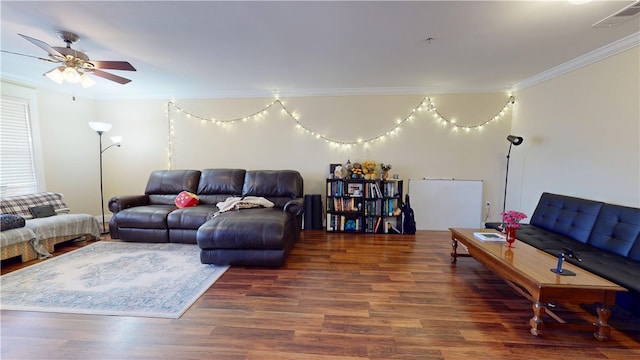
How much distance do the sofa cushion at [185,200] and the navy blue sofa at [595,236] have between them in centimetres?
446

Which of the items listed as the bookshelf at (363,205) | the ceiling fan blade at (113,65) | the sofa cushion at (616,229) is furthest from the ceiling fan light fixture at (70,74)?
the sofa cushion at (616,229)

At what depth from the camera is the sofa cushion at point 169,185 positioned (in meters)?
4.39

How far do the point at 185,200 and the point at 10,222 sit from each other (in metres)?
1.84

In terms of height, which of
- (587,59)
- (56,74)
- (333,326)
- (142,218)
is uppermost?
(587,59)

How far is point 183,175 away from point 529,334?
4.80m

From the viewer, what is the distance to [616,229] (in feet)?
8.02

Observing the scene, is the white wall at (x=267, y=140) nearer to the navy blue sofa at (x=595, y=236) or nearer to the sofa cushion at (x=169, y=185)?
the sofa cushion at (x=169, y=185)

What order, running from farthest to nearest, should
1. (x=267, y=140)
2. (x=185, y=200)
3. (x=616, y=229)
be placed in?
(x=267, y=140)
(x=185, y=200)
(x=616, y=229)

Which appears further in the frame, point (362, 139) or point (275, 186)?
point (362, 139)

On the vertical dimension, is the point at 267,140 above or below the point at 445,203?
above

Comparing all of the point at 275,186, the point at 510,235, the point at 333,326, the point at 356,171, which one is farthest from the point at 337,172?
the point at 333,326

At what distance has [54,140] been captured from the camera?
4.31 meters

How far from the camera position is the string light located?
4488 millimetres

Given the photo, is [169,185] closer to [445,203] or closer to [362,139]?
[362,139]
